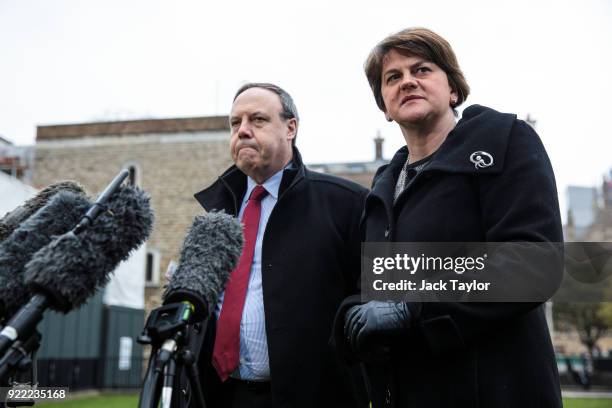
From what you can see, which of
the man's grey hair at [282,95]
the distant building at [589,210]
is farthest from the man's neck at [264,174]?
the distant building at [589,210]

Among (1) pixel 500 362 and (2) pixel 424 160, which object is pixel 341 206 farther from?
(1) pixel 500 362

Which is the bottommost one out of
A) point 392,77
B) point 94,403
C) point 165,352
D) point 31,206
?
point 94,403

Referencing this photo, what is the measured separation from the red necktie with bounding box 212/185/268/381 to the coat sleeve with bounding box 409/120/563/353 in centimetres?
111

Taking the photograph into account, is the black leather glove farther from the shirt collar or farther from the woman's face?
the shirt collar

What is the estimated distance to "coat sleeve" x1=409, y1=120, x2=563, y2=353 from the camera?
203 cm

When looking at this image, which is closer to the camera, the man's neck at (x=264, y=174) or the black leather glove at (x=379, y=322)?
the black leather glove at (x=379, y=322)

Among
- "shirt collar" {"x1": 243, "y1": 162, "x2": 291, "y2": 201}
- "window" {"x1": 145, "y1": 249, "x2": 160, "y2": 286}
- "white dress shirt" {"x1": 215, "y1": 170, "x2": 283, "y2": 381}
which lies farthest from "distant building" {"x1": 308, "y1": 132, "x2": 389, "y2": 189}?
"white dress shirt" {"x1": 215, "y1": 170, "x2": 283, "y2": 381}

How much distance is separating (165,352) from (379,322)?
730 mm

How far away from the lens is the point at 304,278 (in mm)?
3090

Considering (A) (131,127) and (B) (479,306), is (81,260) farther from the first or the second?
(A) (131,127)

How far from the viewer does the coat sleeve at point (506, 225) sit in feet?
6.65

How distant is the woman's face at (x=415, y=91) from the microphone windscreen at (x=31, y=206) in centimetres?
135

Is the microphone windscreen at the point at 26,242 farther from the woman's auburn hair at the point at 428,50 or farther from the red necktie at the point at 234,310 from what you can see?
the woman's auburn hair at the point at 428,50

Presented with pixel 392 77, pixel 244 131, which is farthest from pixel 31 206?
pixel 392 77
